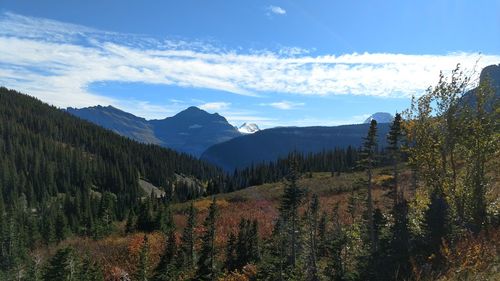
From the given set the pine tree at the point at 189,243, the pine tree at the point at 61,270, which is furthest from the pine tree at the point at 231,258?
the pine tree at the point at 61,270

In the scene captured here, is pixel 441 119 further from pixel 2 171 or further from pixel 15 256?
pixel 2 171

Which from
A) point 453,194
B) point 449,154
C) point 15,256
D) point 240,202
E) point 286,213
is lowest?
point 15,256

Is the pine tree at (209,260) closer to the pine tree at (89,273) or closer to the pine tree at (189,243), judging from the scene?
the pine tree at (189,243)

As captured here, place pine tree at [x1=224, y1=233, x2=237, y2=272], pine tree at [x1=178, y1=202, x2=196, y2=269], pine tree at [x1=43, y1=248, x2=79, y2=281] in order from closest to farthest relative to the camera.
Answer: pine tree at [x1=43, y1=248, x2=79, y2=281], pine tree at [x1=224, y1=233, x2=237, y2=272], pine tree at [x1=178, y1=202, x2=196, y2=269]

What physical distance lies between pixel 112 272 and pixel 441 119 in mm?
51337

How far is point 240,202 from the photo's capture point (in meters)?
105

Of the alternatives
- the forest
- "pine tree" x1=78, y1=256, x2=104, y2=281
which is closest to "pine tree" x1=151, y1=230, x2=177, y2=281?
the forest

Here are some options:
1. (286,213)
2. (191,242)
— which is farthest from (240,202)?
(286,213)

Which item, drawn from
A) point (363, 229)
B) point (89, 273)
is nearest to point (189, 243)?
point (89, 273)

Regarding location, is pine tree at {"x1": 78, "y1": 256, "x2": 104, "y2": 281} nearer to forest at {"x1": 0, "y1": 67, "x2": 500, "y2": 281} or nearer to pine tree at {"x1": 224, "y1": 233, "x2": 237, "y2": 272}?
forest at {"x1": 0, "y1": 67, "x2": 500, "y2": 281}

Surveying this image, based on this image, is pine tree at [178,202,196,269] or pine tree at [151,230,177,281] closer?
pine tree at [151,230,177,281]

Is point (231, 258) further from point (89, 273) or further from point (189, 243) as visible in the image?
point (89, 273)

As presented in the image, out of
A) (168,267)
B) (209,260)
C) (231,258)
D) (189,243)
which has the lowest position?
(209,260)

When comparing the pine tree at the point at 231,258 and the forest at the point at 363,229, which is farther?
the pine tree at the point at 231,258
